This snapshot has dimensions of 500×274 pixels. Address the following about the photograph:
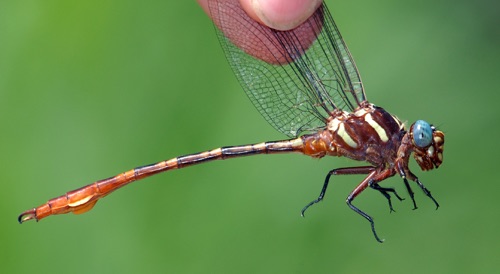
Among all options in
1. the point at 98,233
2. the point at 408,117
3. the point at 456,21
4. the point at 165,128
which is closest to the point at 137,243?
the point at 98,233

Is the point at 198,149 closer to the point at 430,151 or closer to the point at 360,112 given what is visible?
the point at 360,112

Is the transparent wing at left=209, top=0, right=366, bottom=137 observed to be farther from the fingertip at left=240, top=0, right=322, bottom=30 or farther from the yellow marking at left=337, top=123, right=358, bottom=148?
the fingertip at left=240, top=0, right=322, bottom=30

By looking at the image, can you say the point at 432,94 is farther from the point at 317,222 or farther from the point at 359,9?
the point at 317,222

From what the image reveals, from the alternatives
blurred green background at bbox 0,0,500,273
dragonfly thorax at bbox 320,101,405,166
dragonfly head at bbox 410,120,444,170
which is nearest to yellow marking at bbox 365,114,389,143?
dragonfly thorax at bbox 320,101,405,166

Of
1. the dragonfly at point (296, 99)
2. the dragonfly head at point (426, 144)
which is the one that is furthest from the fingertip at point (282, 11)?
the dragonfly head at point (426, 144)

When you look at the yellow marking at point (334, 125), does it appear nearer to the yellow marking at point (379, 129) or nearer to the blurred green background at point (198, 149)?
the yellow marking at point (379, 129)
